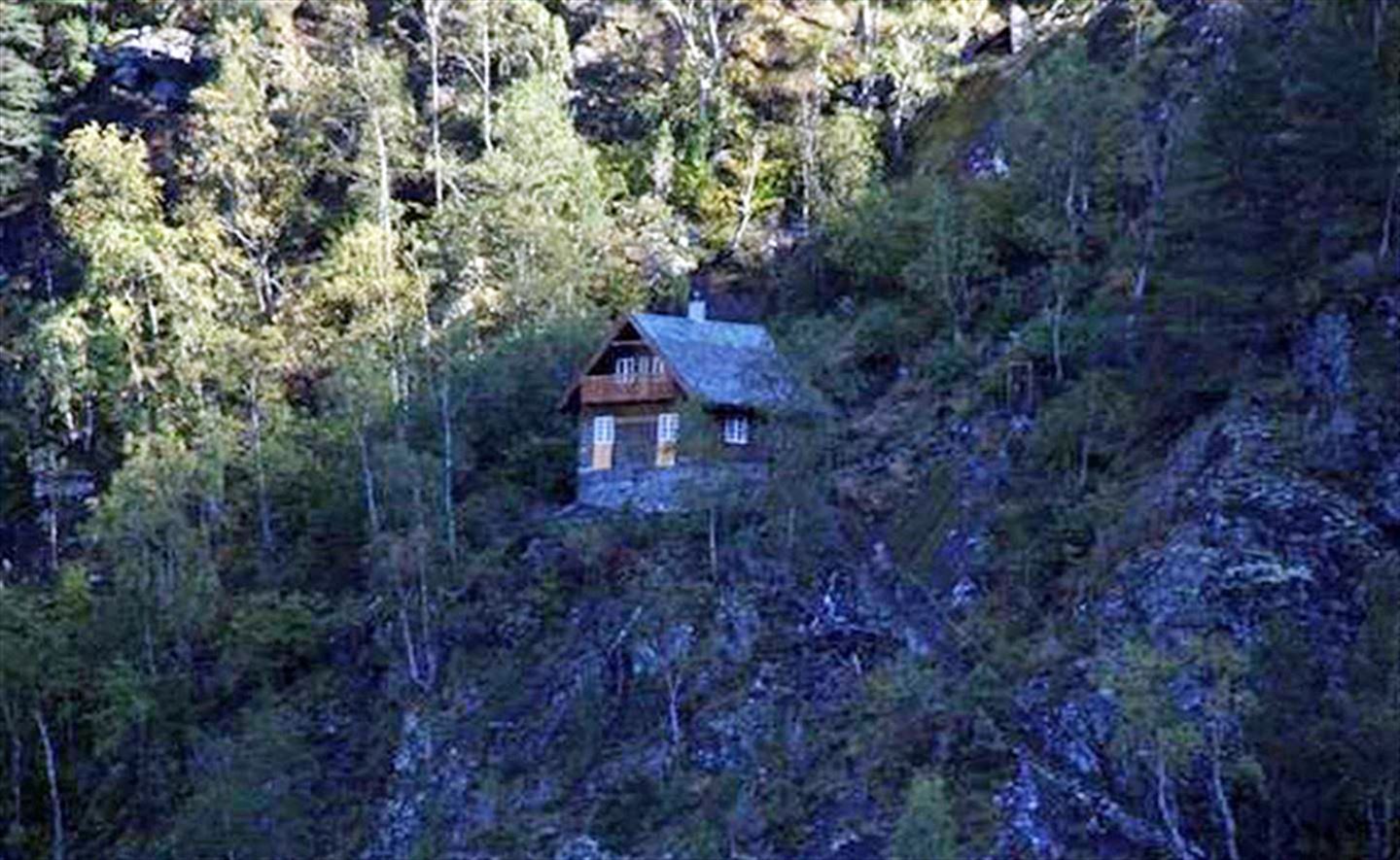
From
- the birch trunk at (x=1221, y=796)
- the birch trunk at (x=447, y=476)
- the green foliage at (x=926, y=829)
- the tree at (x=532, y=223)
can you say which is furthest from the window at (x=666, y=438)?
the green foliage at (x=926, y=829)

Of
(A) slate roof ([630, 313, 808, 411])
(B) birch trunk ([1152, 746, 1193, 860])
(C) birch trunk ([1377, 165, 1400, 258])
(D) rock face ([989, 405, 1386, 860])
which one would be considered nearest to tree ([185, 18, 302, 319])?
(A) slate roof ([630, 313, 808, 411])

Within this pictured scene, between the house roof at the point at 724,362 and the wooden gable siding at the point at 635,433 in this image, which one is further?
the wooden gable siding at the point at 635,433

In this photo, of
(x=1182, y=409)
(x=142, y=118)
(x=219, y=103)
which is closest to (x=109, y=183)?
(x=219, y=103)

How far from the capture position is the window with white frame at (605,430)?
45156mm

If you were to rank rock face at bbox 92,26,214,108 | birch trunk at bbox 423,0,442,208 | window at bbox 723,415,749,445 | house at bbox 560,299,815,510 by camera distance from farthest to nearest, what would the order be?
rock face at bbox 92,26,214,108, birch trunk at bbox 423,0,442,208, window at bbox 723,415,749,445, house at bbox 560,299,815,510


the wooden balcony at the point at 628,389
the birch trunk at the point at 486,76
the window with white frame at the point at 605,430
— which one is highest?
the birch trunk at the point at 486,76

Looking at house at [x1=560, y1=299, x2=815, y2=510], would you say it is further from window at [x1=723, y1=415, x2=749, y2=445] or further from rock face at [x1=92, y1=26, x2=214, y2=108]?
rock face at [x1=92, y1=26, x2=214, y2=108]

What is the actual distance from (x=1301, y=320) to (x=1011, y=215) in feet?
47.6

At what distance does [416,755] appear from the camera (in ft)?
124

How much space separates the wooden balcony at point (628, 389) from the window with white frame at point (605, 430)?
1.56ft

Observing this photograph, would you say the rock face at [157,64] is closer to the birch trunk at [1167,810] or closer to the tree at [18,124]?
the tree at [18,124]

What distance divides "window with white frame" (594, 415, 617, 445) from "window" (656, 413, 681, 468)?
1193 millimetres

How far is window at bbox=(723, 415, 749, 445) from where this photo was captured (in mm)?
42469

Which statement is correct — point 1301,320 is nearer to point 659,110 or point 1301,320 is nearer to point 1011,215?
point 1011,215
